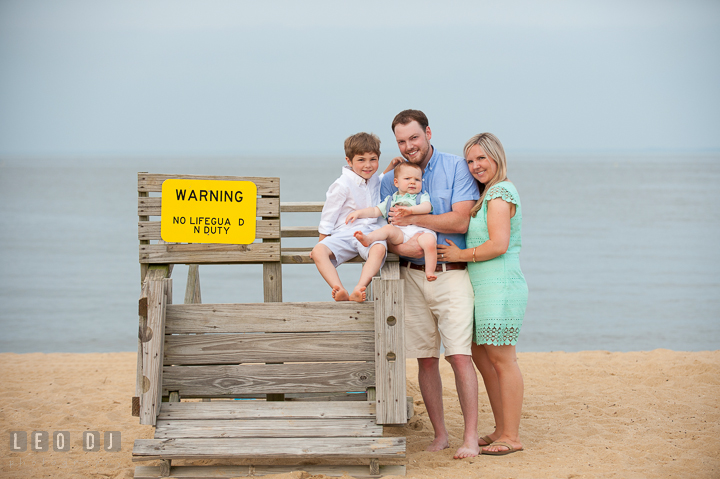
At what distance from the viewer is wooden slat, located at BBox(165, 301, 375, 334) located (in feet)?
13.4

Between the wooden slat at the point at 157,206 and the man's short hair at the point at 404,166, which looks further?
the man's short hair at the point at 404,166

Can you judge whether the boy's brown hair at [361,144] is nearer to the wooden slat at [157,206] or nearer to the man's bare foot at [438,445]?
the wooden slat at [157,206]

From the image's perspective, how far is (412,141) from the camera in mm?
4531

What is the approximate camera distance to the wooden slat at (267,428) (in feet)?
12.8

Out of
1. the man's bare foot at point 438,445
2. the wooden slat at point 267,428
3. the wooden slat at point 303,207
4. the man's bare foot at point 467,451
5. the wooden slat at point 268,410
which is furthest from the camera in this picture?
the wooden slat at point 303,207

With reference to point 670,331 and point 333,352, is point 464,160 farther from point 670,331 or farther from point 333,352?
point 670,331

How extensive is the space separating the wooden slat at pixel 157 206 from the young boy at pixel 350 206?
38cm

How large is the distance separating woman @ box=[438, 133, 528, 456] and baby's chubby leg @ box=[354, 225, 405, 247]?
0.33 metres

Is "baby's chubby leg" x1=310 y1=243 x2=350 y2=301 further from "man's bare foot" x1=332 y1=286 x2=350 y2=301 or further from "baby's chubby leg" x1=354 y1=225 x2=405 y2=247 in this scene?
"baby's chubby leg" x1=354 y1=225 x2=405 y2=247

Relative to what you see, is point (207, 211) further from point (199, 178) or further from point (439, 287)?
point (439, 287)

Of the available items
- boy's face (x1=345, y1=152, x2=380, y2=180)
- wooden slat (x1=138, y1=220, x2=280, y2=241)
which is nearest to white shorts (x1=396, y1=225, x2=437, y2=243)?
boy's face (x1=345, y1=152, x2=380, y2=180)

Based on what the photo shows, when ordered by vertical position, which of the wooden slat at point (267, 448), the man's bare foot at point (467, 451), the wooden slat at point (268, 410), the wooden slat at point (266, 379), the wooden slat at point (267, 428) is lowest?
the man's bare foot at point (467, 451)

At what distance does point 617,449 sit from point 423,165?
2412 mm

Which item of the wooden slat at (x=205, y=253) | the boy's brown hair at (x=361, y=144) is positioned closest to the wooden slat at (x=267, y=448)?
the wooden slat at (x=205, y=253)
